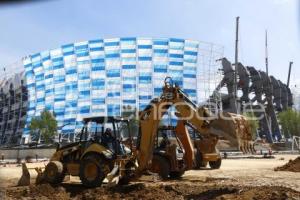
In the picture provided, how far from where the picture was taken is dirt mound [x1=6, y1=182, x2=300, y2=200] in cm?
1202

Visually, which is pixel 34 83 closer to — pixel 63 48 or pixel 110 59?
pixel 63 48

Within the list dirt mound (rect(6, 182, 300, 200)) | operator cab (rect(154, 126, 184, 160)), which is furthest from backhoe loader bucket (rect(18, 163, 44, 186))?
operator cab (rect(154, 126, 184, 160))

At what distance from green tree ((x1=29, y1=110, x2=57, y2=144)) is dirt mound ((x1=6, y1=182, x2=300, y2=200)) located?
58.0m

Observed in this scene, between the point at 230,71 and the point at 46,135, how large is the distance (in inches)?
1495

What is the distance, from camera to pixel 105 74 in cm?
9131

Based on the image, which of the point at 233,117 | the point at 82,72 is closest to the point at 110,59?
the point at 82,72

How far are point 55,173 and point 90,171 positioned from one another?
1592 millimetres

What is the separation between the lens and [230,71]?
292ft

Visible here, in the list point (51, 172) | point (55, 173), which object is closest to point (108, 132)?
point (55, 173)

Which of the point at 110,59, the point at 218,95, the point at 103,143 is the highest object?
the point at 110,59

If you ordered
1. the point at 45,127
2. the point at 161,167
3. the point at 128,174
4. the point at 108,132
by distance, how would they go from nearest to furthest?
the point at 108,132
the point at 128,174
the point at 161,167
the point at 45,127

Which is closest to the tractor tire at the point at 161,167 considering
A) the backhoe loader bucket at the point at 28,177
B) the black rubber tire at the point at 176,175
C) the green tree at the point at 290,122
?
the black rubber tire at the point at 176,175

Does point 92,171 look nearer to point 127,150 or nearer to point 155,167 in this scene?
point 127,150

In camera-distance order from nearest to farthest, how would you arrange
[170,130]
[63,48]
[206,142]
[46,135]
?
[170,130] → [206,142] → [46,135] → [63,48]
